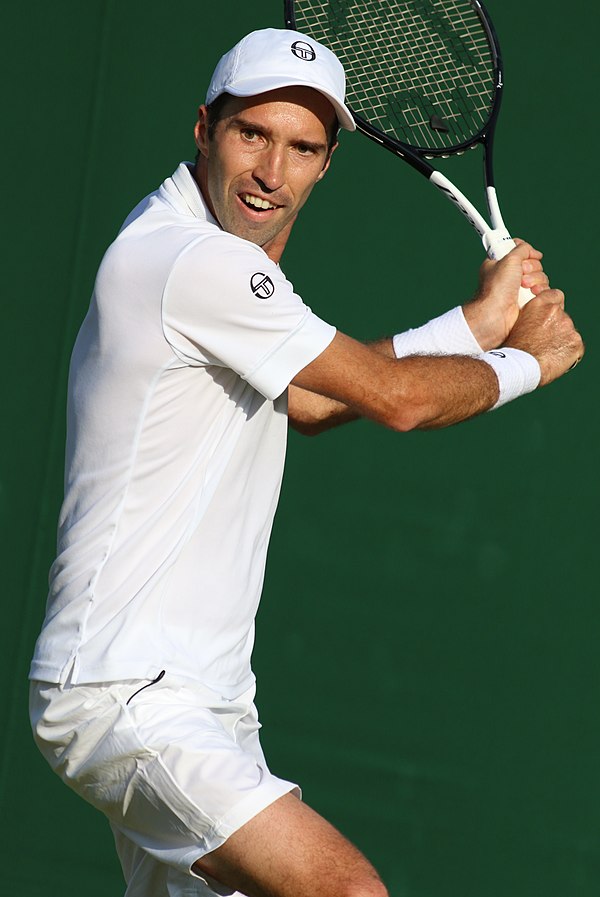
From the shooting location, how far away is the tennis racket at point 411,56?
3.18m

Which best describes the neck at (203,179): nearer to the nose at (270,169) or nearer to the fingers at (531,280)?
the nose at (270,169)

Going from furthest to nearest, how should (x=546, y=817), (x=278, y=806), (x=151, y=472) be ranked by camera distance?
1. (x=546, y=817)
2. (x=151, y=472)
3. (x=278, y=806)

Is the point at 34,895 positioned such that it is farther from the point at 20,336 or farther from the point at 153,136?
the point at 153,136

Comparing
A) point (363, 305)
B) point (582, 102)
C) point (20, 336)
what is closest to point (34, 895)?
point (20, 336)

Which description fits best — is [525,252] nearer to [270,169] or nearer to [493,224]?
[493,224]

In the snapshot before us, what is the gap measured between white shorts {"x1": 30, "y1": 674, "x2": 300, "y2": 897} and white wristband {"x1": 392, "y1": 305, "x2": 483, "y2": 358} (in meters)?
0.86

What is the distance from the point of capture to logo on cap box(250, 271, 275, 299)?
7.52 feet

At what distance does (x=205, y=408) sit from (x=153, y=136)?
1.89 metres

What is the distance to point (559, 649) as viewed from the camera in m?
3.80

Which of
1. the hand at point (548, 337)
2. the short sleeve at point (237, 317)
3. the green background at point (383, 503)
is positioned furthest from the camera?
the green background at point (383, 503)

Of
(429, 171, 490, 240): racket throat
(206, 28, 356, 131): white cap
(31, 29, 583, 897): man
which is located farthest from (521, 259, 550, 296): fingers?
(206, 28, 356, 131): white cap

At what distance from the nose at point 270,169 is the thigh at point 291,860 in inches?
39.5

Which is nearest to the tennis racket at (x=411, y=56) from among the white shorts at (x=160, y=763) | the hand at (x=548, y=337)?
the hand at (x=548, y=337)

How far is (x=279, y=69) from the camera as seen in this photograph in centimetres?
248
